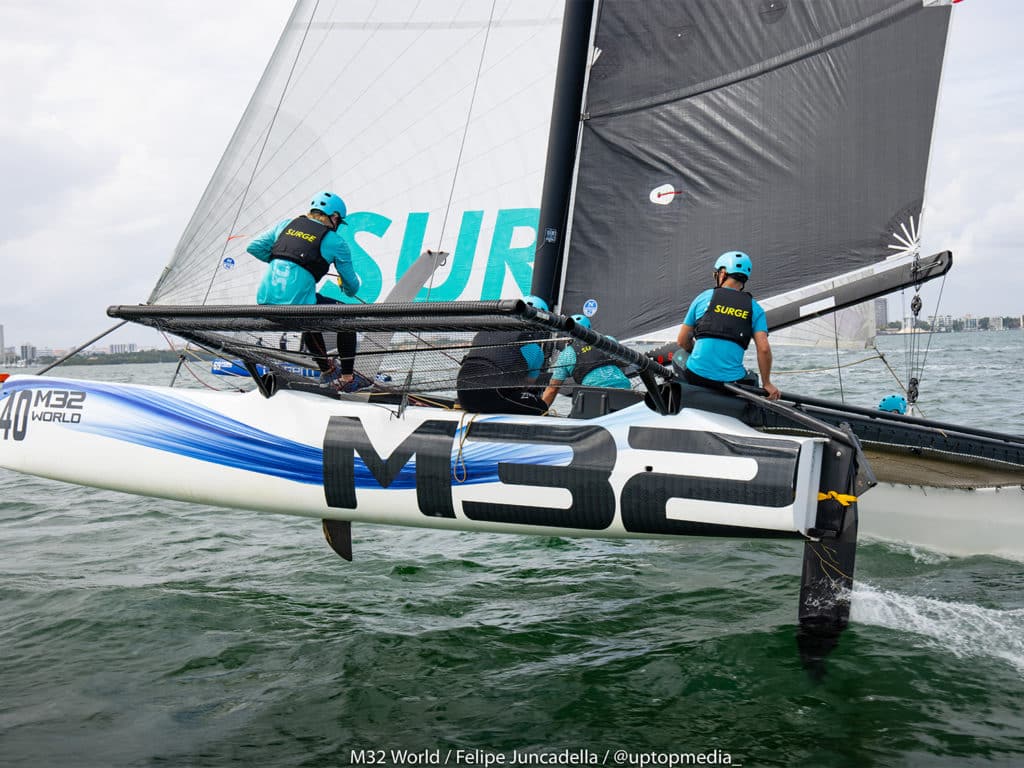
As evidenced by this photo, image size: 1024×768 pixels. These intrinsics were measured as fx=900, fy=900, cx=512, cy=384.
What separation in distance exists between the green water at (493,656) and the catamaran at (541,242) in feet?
1.61

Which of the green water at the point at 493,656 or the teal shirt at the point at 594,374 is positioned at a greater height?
the teal shirt at the point at 594,374

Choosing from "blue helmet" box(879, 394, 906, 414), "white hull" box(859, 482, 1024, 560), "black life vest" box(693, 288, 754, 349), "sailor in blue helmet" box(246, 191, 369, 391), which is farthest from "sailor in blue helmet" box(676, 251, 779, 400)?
"blue helmet" box(879, 394, 906, 414)

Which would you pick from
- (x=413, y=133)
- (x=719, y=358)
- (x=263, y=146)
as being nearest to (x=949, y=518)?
(x=719, y=358)

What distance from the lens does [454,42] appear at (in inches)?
247

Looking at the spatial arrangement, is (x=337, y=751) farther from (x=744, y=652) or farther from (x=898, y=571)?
(x=898, y=571)

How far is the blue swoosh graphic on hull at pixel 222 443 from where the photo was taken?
4141mm

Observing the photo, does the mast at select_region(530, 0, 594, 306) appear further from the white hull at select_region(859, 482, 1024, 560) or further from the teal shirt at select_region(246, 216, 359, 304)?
the white hull at select_region(859, 482, 1024, 560)

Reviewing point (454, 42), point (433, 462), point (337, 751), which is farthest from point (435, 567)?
point (454, 42)

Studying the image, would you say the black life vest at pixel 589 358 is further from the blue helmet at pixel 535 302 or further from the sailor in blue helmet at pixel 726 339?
the sailor in blue helmet at pixel 726 339

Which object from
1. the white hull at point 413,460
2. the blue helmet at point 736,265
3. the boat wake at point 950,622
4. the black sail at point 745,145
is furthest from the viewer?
the black sail at point 745,145

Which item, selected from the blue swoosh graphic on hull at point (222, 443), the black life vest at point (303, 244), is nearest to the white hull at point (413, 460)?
the blue swoosh graphic on hull at point (222, 443)

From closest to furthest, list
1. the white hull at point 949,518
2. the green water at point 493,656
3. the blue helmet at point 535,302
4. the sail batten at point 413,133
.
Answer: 1. the green water at point 493,656
2. the blue helmet at point 535,302
3. the white hull at point 949,518
4. the sail batten at point 413,133

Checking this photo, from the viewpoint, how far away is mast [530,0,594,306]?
600 cm

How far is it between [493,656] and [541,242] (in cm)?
295
